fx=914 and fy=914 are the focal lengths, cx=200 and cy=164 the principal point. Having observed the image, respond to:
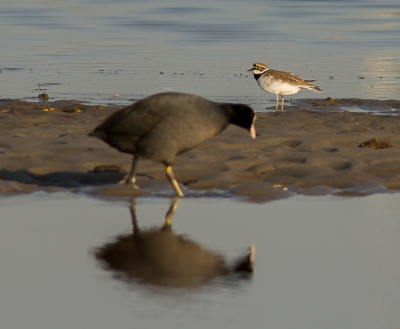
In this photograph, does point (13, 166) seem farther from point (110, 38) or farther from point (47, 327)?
point (110, 38)

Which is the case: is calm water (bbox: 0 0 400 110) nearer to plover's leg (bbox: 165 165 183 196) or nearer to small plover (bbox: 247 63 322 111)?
small plover (bbox: 247 63 322 111)

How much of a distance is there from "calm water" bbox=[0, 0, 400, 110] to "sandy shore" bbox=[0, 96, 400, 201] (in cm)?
487

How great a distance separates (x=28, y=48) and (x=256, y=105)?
929cm

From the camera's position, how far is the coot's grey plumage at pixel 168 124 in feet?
25.8

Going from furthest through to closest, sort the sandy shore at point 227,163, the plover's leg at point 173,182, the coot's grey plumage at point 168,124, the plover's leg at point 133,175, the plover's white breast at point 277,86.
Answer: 1. the plover's white breast at point 277,86
2. the sandy shore at point 227,163
3. the plover's leg at point 133,175
4. the plover's leg at point 173,182
5. the coot's grey plumage at point 168,124

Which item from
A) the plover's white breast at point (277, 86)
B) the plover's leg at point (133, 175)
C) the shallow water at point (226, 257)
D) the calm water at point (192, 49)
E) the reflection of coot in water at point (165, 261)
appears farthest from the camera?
the calm water at point (192, 49)

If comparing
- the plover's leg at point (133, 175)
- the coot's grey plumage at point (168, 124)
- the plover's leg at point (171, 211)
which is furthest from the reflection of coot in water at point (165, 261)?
the plover's leg at point (133, 175)

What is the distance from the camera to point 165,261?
19.4ft

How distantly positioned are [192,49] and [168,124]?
16.0 metres

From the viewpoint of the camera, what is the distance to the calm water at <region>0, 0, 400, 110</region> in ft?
58.7

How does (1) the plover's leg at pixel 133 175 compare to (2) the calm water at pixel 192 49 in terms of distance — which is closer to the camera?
(1) the plover's leg at pixel 133 175

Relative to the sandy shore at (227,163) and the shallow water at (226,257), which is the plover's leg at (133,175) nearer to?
the sandy shore at (227,163)

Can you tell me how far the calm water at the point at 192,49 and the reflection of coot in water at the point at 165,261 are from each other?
9.64 metres

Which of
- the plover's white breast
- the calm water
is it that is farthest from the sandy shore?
the calm water
